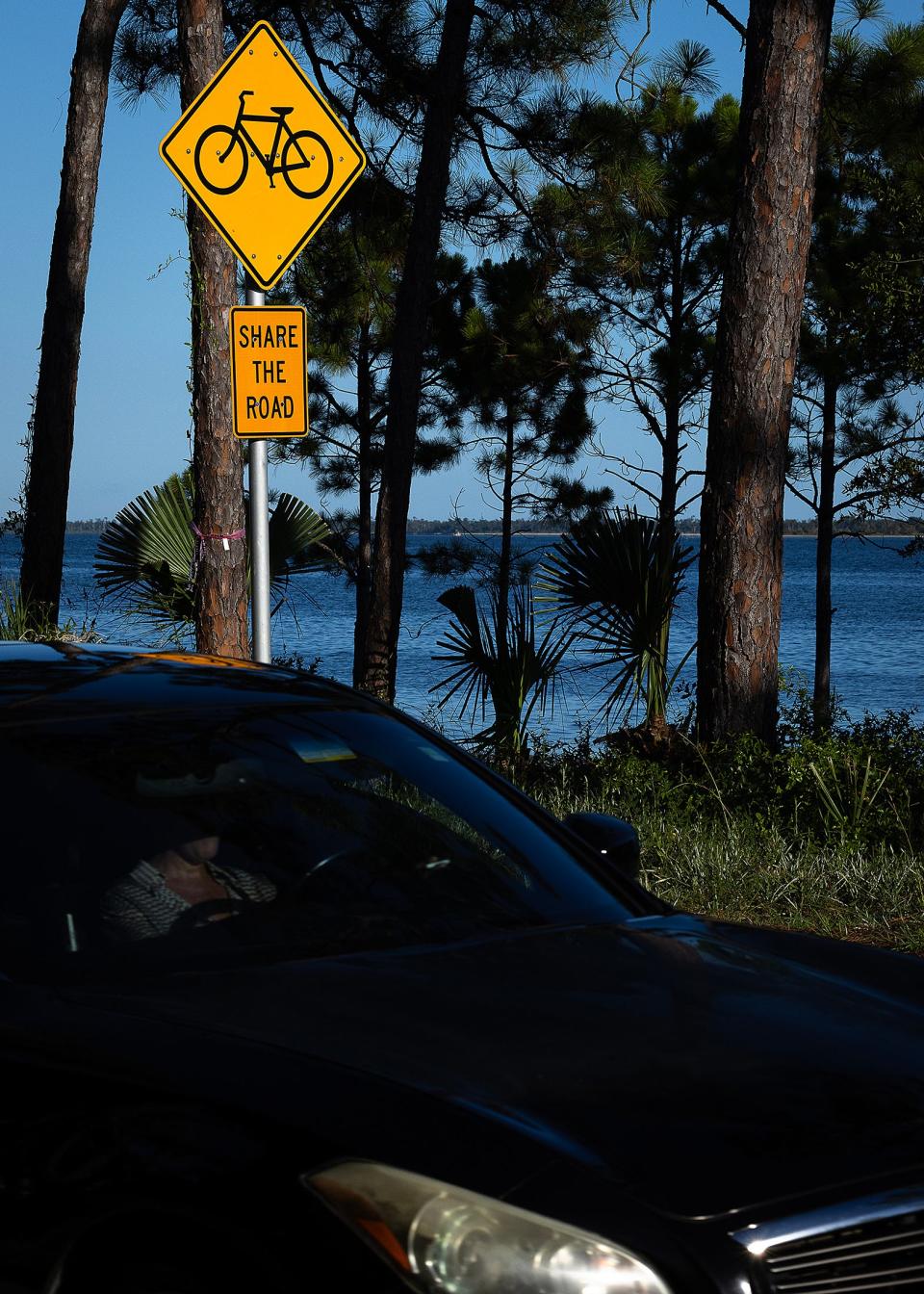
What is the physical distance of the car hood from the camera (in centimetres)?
206

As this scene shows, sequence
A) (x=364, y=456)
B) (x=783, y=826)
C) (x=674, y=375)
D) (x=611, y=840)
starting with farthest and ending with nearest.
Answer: (x=364, y=456) → (x=674, y=375) → (x=783, y=826) → (x=611, y=840)

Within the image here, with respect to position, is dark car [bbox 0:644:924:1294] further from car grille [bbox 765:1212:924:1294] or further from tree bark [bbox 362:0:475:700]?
tree bark [bbox 362:0:475:700]

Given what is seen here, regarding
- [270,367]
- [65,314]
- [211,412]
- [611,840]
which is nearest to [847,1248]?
[611,840]

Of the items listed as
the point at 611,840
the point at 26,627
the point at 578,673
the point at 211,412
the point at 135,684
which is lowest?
the point at 578,673

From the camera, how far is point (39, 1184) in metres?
2.30

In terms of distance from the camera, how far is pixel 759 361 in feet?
32.1

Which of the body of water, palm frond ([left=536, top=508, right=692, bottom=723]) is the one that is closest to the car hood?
the body of water

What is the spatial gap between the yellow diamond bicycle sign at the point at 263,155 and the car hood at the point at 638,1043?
187 inches

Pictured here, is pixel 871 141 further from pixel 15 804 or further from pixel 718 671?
pixel 15 804

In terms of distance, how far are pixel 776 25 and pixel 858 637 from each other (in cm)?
5484

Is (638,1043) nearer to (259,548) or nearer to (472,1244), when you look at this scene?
(472,1244)

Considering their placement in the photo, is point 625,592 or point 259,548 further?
point 625,592

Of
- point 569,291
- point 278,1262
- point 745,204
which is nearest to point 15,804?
point 278,1262

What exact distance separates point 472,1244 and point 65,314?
1547 cm
